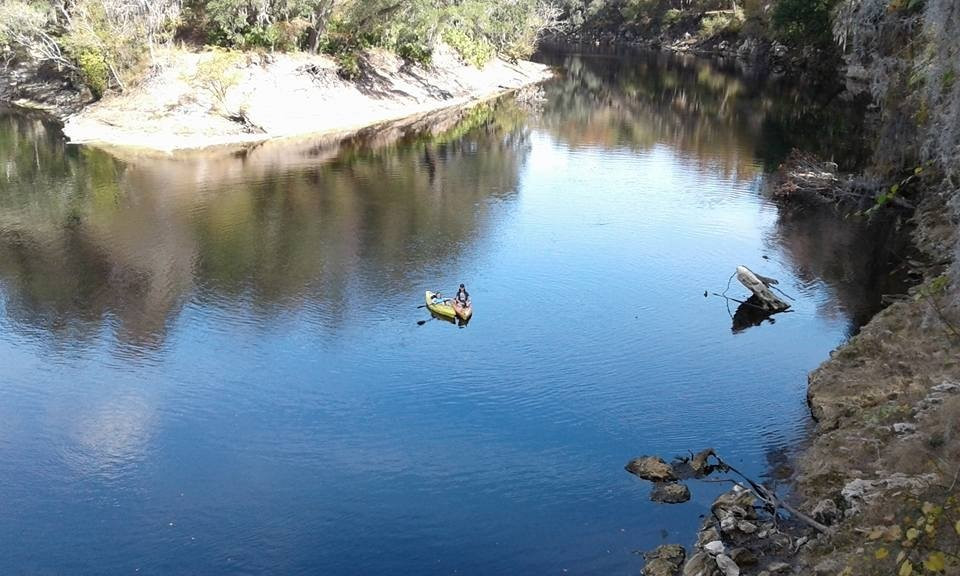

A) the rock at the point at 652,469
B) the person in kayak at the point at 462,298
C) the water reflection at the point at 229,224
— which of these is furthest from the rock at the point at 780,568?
the water reflection at the point at 229,224

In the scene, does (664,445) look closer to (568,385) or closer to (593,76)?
(568,385)

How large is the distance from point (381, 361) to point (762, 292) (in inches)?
491

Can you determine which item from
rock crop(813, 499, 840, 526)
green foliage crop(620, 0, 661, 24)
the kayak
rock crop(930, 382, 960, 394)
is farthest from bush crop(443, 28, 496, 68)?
rock crop(813, 499, 840, 526)

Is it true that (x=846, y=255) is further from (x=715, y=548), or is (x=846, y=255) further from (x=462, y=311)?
(x=715, y=548)

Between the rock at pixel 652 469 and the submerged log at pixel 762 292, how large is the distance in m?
10.7

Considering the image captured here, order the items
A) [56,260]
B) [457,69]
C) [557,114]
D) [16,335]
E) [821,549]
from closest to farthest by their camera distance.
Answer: [821,549] < [16,335] < [56,260] < [557,114] < [457,69]

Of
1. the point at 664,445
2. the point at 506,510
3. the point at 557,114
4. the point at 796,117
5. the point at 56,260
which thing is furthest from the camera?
the point at 557,114

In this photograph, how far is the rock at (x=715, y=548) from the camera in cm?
1502

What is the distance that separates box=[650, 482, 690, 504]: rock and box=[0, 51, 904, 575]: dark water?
34 cm

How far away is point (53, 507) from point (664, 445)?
13.2 m

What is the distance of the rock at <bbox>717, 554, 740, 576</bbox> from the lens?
14.5 meters

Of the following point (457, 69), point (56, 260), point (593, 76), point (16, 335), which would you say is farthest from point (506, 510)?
point (593, 76)

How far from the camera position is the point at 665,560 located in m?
15.5

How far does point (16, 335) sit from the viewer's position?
25.7 m
